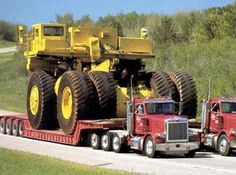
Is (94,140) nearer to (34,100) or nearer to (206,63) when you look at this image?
(34,100)

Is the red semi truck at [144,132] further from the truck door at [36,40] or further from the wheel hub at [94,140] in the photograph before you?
the truck door at [36,40]

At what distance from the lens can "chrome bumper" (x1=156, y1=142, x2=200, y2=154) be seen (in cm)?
2158

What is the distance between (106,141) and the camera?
24.0 m

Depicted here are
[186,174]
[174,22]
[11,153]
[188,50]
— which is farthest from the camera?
[174,22]

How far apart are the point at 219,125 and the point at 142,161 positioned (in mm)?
3899

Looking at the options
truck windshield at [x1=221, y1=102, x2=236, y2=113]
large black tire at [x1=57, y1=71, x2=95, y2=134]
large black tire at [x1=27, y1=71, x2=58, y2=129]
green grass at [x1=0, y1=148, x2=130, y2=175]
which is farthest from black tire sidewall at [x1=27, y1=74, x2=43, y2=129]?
green grass at [x1=0, y1=148, x2=130, y2=175]

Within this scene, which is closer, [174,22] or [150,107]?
[150,107]

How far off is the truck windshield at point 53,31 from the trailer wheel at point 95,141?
254 inches

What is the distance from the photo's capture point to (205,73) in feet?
138

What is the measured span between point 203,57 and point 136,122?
863 inches

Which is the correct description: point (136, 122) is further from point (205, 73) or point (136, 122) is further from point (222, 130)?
point (205, 73)

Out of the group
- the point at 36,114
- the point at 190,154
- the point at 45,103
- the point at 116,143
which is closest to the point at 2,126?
the point at 36,114

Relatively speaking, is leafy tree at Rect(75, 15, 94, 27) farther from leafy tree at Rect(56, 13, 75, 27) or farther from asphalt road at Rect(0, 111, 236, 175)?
asphalt road at Rect(0, 111, 236, 175)

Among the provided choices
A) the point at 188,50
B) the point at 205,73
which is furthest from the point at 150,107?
the point at 188,50
